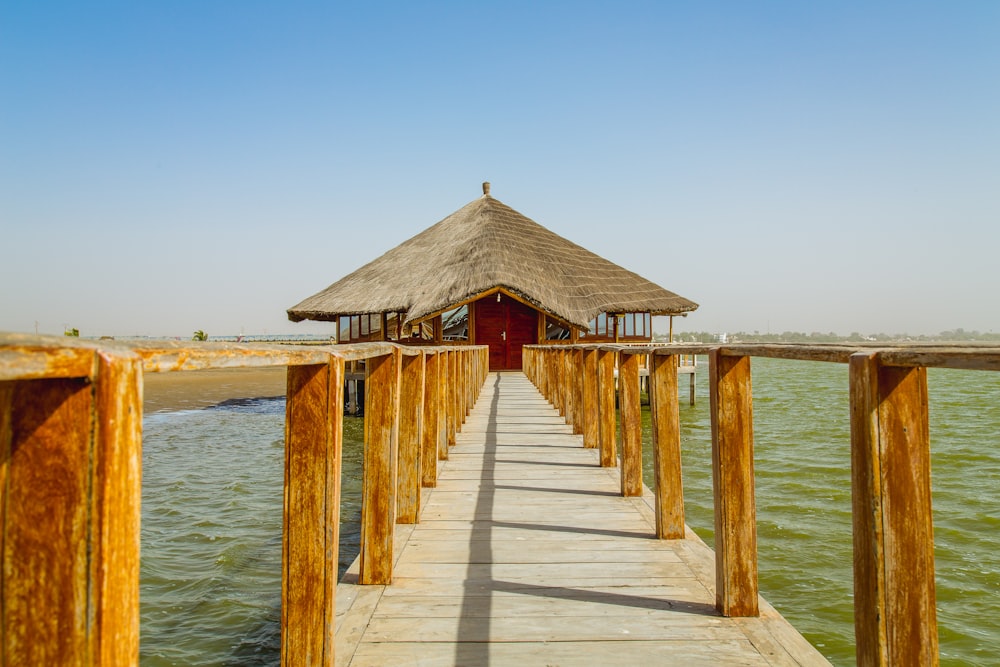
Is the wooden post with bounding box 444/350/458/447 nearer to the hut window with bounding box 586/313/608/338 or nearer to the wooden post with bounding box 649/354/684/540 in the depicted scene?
the wooden post with bounding box 649/354/684/540

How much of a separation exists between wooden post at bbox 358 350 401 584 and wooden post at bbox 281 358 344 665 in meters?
1.00

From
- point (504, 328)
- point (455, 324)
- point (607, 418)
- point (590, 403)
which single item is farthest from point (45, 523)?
point (455, 324)

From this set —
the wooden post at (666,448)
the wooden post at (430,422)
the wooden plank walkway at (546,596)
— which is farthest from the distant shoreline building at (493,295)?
the wooden post at (666,448)

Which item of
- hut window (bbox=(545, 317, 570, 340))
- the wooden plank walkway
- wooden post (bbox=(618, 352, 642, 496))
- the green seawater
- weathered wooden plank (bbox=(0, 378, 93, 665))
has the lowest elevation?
the green seawater

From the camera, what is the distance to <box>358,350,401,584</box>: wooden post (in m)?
2.81

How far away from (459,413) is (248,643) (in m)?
3.89

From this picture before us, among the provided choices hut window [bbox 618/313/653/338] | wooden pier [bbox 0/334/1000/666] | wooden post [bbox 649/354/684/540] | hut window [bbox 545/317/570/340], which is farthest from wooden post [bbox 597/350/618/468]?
hut window [bbox 618/313/653/338]

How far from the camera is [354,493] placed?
344 inches

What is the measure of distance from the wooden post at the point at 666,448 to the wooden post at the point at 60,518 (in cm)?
270

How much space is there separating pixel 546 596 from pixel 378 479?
0.88m

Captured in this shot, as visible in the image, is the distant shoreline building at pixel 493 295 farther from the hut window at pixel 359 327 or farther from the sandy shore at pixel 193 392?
the sandy shore at pixel 193 392

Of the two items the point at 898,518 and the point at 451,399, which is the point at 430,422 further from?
the point at 898,518

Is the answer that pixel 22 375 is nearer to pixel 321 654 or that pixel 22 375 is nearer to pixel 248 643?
pixel 321 654

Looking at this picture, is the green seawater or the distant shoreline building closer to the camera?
the green seawater
